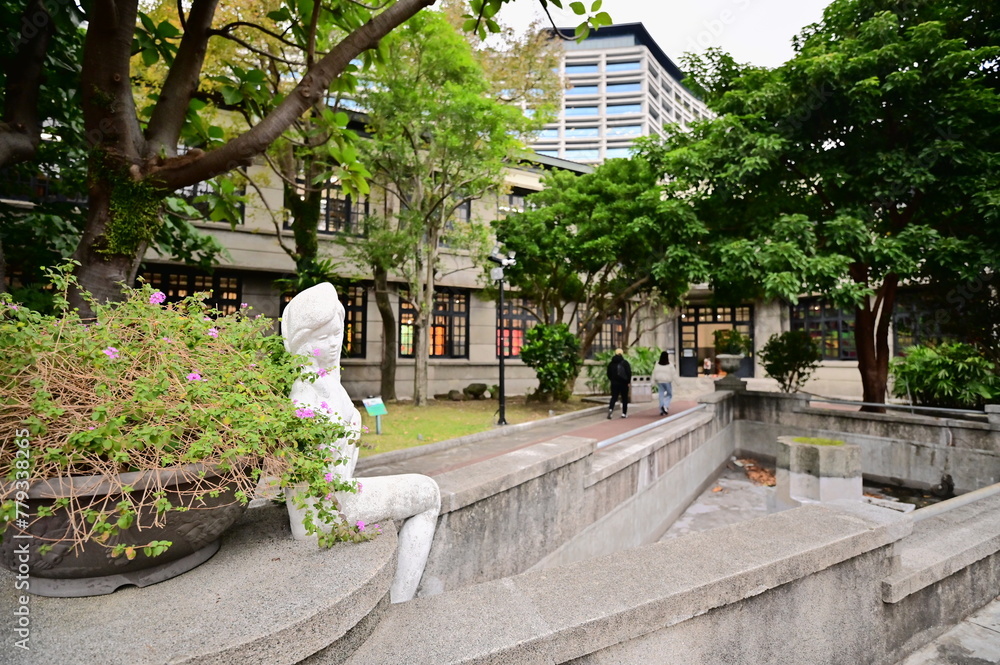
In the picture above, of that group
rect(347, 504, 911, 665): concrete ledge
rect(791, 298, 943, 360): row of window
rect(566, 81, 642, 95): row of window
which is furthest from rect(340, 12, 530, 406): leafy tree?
rect(566, 81, 642, 95): row of window

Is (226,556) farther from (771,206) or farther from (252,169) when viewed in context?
(252,169)

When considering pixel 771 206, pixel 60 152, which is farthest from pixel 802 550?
pixel 771 206

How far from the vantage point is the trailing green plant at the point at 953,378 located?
12.2m

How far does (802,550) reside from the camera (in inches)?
102

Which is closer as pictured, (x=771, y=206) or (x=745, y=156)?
(x=745, y=156)

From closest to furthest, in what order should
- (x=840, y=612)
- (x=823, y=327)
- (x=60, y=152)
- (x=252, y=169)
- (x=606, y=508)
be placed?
1. (x=840, y=612)
2. (x=606, y=508)
3. (x=60, y=152)
4. (x=252, y=169)
5. (x=823, y=327)

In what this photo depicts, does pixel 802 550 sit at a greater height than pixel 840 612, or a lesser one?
greater

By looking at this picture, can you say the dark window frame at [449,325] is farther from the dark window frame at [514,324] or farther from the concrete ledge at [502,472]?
the concrete ledge at [502,472]

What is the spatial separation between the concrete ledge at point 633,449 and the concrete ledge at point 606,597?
2.71 meters

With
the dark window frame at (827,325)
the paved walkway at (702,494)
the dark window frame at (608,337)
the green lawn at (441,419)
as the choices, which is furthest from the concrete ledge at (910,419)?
the dark window frame at (608,337)

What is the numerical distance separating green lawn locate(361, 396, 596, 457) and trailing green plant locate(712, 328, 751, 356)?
882cm

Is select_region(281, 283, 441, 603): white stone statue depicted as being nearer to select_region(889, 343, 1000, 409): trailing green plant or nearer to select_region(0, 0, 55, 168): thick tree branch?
select_region(0, 0, 55, 168): thick tree branch

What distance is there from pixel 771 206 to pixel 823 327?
15681mm

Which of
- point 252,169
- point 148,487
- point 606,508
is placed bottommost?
point 606,508
